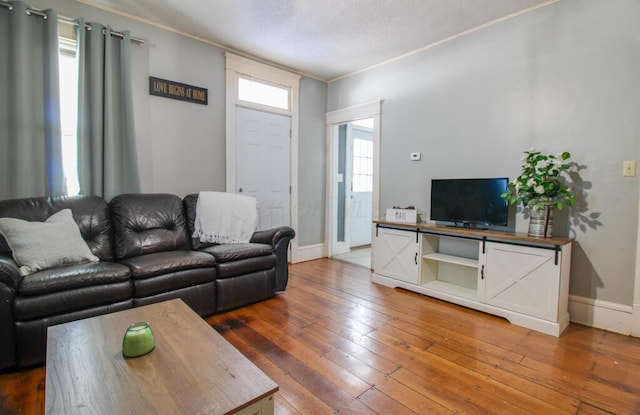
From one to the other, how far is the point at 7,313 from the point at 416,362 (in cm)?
244

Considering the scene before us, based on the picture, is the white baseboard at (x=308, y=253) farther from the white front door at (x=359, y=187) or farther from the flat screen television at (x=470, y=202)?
the flat screen television at (x=470, y=202)

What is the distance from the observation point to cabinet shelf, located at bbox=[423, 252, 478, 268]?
3014 mm

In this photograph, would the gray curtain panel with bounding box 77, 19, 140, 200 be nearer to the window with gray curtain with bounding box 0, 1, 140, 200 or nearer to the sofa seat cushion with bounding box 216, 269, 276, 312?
the window with gray curtain with bounding box 0, 1, 140, 200

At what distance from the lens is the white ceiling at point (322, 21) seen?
9.16 feet

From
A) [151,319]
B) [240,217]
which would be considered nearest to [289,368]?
[151,319]

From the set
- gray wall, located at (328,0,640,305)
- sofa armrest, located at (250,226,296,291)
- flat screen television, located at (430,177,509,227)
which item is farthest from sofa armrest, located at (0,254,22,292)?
gray wall, located at (328,0,640,305)

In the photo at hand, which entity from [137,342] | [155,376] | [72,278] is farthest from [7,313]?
[155,376]

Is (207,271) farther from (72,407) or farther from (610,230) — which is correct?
(610,230)

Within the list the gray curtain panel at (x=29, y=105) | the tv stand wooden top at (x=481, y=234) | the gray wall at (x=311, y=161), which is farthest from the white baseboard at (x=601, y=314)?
the gray curtain panel at (x=29, y=105)

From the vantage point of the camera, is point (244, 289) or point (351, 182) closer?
point (244, 289)

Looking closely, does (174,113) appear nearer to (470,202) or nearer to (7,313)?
(7,313)

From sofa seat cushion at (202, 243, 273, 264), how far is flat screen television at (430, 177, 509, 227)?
6.11ft

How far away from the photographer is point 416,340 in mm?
2305

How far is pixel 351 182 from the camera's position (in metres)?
5.43
